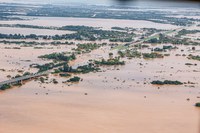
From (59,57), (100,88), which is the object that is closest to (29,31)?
(59,57)

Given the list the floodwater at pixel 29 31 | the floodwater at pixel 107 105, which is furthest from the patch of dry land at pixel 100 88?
the floodwater at pixel 29 31

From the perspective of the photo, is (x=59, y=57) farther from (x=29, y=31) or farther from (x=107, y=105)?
(x=29, y=31)

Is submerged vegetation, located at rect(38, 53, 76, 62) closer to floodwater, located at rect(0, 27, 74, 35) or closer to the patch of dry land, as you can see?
the patch of dry land

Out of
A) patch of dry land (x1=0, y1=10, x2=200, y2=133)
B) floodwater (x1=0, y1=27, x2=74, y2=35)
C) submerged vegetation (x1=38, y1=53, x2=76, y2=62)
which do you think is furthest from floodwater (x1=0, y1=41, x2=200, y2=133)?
floodwater (x1=0, y1=27, x2=74, y2=35)

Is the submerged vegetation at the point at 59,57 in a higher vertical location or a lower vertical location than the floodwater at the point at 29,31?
lower

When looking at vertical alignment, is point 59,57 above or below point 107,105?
above

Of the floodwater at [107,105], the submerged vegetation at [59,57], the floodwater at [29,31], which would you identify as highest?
the floodwater at [29,31]

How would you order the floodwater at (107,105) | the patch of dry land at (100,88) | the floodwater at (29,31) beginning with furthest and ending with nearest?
the floodwater at (29,31)
the patch of dry land at (100,88)
the floodwater at (107,105)

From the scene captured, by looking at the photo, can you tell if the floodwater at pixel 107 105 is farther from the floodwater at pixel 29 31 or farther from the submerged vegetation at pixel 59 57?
the floodwater at pixel 29 31

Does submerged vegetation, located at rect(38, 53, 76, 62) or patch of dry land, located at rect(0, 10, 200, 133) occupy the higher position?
submerged vegetation, located at rect(38, 53, 76, 62)

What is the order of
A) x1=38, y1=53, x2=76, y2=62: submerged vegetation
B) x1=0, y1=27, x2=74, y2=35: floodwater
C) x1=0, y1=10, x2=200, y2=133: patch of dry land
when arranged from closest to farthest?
x1=0, y1=10, x2=200, y2=133: patch of dry land → x1=38, y1=53, x2=76, y2=62: submerged vegetation → x1=0, y1=27, x2=74, y2=35: floodwater
